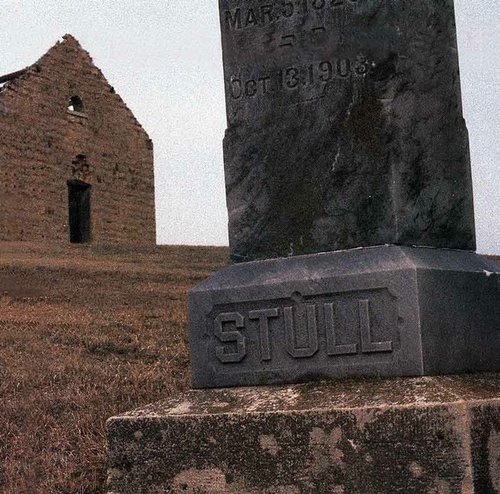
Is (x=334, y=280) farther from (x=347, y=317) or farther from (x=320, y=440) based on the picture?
(x=320, y=440)

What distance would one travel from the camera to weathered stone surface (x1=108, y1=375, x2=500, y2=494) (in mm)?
3109

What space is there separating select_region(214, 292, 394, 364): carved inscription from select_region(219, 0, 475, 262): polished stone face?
10.6 inches

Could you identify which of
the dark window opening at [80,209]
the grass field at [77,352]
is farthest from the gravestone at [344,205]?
the dark window opening at [80,209]

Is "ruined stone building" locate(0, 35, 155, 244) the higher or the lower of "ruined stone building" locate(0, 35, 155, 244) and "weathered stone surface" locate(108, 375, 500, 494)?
the higher

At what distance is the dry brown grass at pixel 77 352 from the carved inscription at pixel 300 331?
144 centimetres

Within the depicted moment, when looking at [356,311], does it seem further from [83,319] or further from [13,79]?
[13,79]

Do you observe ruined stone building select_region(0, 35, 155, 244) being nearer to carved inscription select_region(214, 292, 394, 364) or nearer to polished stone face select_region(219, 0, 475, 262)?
polished stone face select_region(219, 0, 475, 262)

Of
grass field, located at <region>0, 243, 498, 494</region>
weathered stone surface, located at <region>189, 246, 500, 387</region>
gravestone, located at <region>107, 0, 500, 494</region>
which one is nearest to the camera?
gravestone, located at <region>107, 0, 500, 494</region>

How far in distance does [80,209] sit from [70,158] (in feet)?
4.83

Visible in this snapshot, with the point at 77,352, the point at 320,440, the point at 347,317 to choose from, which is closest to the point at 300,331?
the point at 347,317

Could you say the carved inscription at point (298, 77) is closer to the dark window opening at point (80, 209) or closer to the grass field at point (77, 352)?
the grass field at point (77, 352)

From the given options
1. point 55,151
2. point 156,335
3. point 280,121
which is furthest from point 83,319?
point 55,151

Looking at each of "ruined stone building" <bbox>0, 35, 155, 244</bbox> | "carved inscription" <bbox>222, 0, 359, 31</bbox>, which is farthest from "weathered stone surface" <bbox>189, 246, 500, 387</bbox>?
"ruined stone building" <bbox>0, 35, 155, 244</bbox>

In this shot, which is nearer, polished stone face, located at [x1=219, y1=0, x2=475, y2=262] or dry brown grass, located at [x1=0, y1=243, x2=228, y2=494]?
polished stone face, located at [x1=219, y1=0, x2=475, y2=262]
